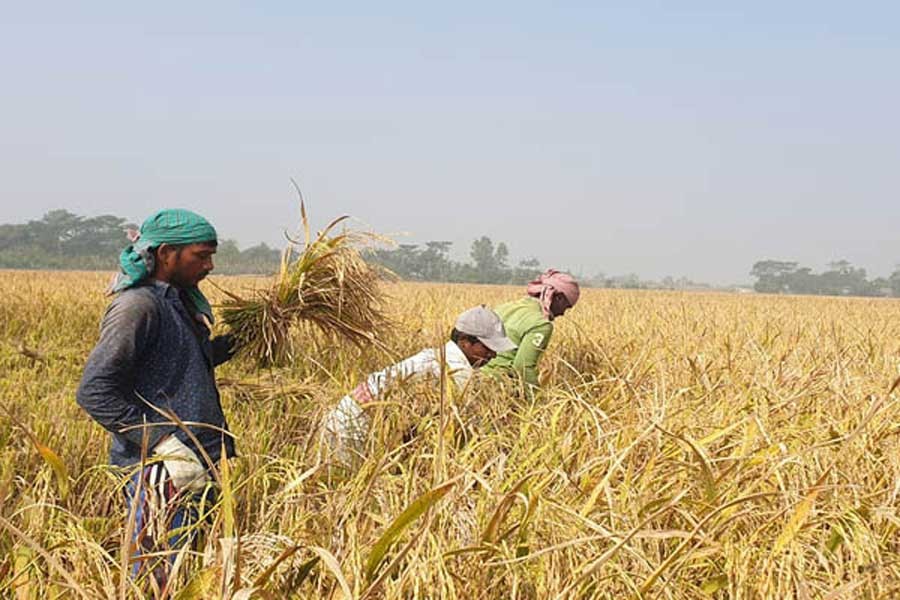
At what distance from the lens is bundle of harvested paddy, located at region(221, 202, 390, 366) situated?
120 inches

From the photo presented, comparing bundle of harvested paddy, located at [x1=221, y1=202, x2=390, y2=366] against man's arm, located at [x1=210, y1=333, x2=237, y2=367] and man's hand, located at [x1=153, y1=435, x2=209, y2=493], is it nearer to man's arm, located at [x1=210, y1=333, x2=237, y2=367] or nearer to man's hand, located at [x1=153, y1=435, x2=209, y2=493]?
man's arm, located at [x1=210, y1=333, x2=237, y2=367]

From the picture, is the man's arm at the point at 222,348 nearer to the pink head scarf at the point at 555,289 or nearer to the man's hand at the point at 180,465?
the man's hand at the point at 180,465

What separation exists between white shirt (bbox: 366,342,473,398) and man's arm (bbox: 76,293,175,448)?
76 centimetres

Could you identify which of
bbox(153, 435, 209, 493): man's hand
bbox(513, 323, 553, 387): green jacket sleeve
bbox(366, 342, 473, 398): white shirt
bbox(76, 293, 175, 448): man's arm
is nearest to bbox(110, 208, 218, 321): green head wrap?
bbox(76, 293, 175, 448): man's arm

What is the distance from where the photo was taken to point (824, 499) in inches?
83.4

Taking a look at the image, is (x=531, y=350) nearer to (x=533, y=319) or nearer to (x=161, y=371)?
(x=533, y=319)

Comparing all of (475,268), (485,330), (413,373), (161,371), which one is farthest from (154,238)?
(475,268)

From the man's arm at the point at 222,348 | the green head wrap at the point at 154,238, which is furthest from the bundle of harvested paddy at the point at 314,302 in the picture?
Answer: the green head wrap at the point at 154,238

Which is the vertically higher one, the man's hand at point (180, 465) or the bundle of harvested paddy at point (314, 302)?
the bundle of harvested paddy at point (314, 302)

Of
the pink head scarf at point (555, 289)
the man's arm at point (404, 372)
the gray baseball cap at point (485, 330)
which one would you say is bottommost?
the man's arm at point (404, 372)

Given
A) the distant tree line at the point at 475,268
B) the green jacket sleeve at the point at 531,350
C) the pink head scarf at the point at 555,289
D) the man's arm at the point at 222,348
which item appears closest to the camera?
the man's arm at the point at 222,348

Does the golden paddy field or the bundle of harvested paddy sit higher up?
the bundle of harvested paddy

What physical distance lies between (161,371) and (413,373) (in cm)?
84

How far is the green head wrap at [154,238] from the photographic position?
208 cm
